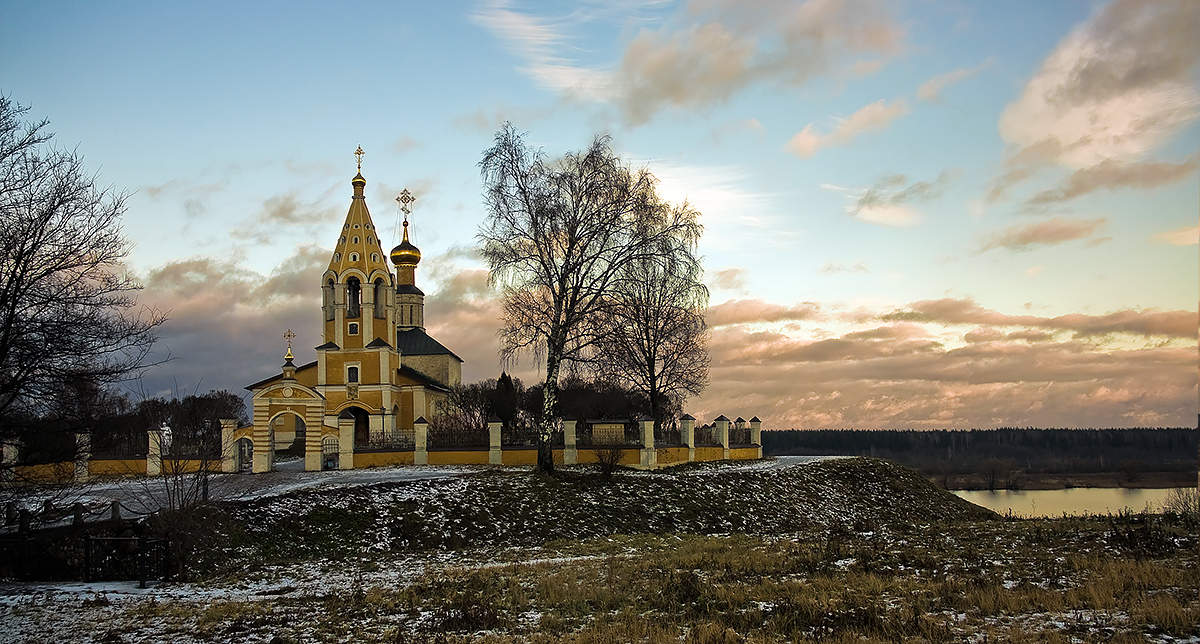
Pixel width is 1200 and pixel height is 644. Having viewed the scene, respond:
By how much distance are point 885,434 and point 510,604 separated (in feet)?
462

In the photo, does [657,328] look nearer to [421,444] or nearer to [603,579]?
[421,444]

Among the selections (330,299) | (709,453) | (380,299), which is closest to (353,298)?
(330,299)

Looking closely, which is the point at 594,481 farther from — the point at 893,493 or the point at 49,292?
the point at 49,292

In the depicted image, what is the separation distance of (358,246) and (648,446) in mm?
20375

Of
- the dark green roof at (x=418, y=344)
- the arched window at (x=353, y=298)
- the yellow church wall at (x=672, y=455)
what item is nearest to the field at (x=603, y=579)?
the yellow church wall at (x=672, y=455)

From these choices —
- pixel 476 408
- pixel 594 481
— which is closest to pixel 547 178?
pixel 594 481

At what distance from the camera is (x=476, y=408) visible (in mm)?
52562

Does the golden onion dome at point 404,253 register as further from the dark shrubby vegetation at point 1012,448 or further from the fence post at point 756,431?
the dark shrubby vegetation at point 1012,448

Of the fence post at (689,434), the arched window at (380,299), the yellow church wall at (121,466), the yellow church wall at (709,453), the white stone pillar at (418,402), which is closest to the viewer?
the yellow church wall at (121,466)

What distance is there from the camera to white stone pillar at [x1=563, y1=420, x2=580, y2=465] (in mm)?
28438

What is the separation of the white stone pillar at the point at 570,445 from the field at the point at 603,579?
15.2 ft

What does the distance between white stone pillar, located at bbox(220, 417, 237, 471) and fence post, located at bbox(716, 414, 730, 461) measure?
18.6 meters

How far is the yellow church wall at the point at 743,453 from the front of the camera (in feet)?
118

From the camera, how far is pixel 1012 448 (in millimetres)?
129875
